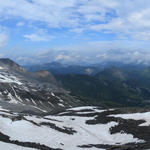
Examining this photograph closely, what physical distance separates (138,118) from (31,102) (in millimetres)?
131092

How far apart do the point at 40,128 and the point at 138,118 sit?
87.2ft

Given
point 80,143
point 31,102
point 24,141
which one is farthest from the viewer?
point 31,102

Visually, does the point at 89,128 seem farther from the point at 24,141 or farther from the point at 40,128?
the point at 24,141

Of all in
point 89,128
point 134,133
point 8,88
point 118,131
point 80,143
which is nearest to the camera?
point 80,143

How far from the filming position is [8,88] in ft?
655

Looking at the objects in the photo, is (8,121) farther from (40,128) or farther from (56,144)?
(56,144)

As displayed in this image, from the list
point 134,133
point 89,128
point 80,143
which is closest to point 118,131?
point 134,133

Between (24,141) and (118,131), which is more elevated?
(24,141)

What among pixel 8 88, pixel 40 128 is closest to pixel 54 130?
pixel 40 128

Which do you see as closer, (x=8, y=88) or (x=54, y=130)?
(x=54, y=130)

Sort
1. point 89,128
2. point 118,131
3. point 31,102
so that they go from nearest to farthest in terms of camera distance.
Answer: point 118,131
point 89,128
point 31,102

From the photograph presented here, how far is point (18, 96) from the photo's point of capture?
618 ft

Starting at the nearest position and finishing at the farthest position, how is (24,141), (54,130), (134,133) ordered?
(24,141), (54,130), (134,133)

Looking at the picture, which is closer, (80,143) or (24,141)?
(24,141)
